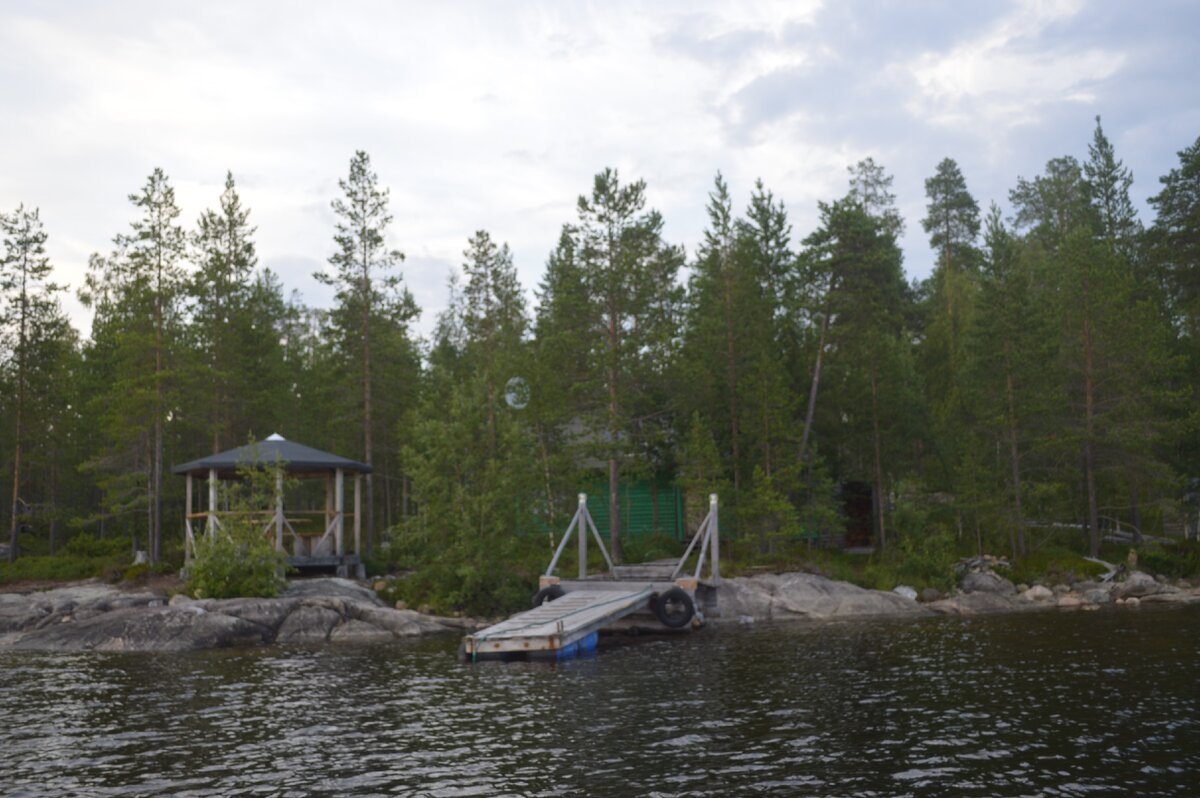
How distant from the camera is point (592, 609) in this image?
924 inches

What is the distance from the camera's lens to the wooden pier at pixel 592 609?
810 inches

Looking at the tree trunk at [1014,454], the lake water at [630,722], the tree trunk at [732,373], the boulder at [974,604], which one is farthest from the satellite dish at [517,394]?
the tree trunk at [1014,454]

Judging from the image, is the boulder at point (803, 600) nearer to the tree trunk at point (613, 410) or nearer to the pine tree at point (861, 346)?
the tree trunk at point (613, 410)

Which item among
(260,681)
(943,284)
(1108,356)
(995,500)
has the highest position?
(943,284)

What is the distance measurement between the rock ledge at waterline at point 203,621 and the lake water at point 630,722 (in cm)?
191

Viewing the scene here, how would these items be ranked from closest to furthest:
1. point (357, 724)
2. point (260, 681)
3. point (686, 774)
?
point (686, 774) → point (357, 724) → point (260, 681)

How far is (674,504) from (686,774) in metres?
30.5

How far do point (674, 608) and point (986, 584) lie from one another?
12.7 metres

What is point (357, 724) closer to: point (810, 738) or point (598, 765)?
point (598, 765)

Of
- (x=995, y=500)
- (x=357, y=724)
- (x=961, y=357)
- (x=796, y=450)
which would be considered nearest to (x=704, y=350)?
(x=796, y=450)

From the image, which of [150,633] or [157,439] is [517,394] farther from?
[150,633]

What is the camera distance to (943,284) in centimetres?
5709

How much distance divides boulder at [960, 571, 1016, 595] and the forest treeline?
252 centimetres

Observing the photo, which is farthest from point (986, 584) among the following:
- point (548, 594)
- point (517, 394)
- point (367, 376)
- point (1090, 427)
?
point (367, 376)
